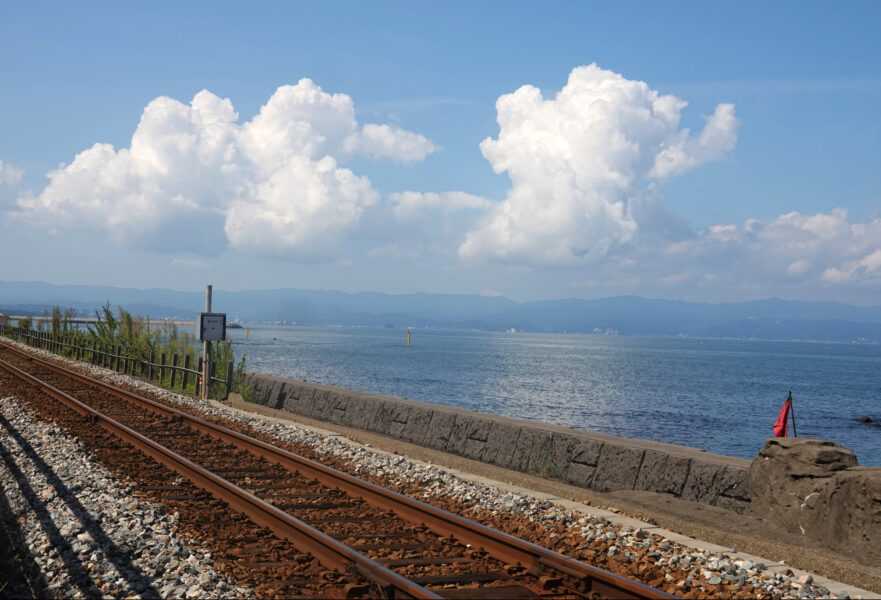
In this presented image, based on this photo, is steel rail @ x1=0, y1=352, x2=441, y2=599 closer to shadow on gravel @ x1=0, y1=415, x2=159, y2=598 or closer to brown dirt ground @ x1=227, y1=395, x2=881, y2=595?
shadow on gravel @ x1=0, y1=415, x2=159, y2=598

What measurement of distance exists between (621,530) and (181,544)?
3724 mm

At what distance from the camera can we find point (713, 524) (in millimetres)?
8805

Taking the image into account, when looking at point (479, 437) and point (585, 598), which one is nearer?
point (585, 598)

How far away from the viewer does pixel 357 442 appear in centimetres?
1320

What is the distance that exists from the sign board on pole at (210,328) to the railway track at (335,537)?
725 cm

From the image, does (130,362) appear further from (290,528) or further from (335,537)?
(335,537)

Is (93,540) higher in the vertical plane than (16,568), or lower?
higher

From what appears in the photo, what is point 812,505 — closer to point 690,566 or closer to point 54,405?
point 690,566

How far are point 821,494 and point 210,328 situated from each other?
1399 centimetres

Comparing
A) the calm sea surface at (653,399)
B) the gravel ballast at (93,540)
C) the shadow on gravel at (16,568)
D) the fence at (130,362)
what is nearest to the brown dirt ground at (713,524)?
the gravel ballast at (93,540)

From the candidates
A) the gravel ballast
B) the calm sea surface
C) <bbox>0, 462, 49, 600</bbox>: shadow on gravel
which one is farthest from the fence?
the calm sea surface

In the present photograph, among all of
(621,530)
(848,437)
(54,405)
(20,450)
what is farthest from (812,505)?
(848,437)

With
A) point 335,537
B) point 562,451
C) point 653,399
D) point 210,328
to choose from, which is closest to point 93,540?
point 335,537

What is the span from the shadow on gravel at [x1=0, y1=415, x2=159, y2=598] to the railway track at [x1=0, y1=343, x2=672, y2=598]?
0.68 m
